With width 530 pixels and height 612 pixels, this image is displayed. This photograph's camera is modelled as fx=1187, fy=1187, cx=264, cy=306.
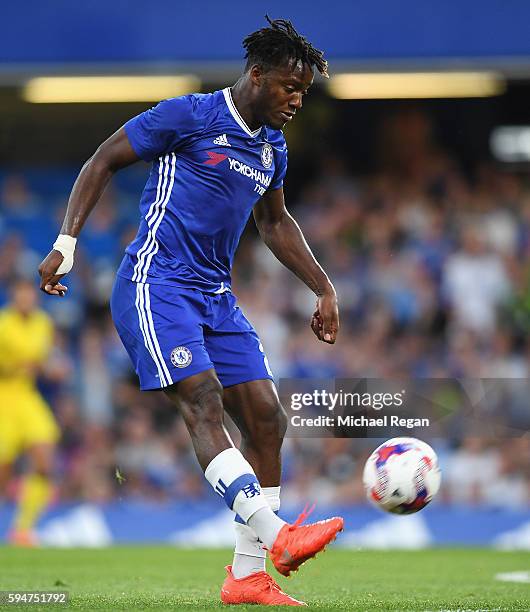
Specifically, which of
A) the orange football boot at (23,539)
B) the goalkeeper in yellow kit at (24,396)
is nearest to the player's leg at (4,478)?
the goalkeeper in yellow kit at (24,396)

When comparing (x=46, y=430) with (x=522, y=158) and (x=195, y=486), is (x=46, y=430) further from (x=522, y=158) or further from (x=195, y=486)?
(x=522, y=158)

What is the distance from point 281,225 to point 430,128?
7068 mm

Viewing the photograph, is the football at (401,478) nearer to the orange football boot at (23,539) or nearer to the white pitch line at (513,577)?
the white pitch line at (513,577)

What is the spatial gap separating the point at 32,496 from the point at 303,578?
13.3 ft

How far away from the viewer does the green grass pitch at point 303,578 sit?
471 cm

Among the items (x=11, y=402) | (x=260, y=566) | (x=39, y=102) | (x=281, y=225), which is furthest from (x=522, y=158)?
(x=260, y=566)

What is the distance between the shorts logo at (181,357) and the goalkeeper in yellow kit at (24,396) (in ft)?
18.4

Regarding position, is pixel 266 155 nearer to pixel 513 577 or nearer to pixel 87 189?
pixel 87 189

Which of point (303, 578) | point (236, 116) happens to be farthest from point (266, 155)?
point (303, 578)

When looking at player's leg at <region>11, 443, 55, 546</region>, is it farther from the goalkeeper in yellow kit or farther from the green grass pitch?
the green grass pitch

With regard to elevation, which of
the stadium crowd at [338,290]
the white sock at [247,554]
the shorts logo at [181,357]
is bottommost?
the white sock at [247,554]

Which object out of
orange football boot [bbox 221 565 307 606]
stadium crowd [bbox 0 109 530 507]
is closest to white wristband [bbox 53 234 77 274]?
orange football boot [bbox 221 565 307 606]

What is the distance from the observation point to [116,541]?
9.90 m

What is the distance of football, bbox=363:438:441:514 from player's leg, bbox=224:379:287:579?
0.38 m
